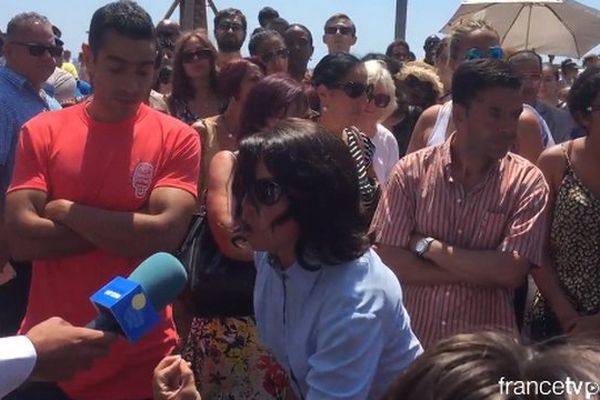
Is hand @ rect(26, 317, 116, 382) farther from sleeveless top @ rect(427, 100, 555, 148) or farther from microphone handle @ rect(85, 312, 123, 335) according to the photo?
sleeveless top @ rect(427, 100, 555, 148)

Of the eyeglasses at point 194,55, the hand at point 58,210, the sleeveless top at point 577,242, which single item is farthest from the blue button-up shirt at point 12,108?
the sleeveless top at point 577,242

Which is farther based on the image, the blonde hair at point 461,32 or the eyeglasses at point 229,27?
the eyeglasses at point 229,27

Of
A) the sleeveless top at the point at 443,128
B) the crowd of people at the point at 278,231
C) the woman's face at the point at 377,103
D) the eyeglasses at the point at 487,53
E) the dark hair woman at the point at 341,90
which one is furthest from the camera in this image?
the woman's face at the point at 377,103

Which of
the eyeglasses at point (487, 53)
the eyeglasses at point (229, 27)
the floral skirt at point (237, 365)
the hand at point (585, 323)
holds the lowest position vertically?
the floral skirt at point (237, 365)

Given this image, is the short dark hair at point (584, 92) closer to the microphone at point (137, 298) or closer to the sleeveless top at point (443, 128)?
the sleeveless top at point (443, 128)

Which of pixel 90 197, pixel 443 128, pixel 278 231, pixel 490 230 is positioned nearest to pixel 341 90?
pixel 443 128

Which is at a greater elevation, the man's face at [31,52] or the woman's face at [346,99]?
the man's face at [31,52]

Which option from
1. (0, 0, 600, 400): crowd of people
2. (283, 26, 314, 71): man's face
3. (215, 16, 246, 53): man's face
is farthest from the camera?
(283, 26, 314, 71): man's face

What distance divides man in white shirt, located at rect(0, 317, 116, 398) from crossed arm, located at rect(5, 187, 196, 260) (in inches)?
27.5

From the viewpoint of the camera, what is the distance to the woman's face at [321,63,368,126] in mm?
4742

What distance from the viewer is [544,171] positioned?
12.7 feet

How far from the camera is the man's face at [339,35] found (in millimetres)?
7703

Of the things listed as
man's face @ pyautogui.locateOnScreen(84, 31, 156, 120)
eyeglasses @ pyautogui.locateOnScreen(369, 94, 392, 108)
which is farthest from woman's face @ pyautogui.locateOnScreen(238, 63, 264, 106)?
man's face @ pyautogui.locateOnScreen(84, 31, 156, 120)

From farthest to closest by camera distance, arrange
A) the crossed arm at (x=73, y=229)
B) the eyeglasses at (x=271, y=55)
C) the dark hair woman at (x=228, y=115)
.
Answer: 1. the eyeglasses at (x=271, y=55)
2. the dark hair woman at (x=228, y=115)
3. the crossed arm at (x=73, y=229)
